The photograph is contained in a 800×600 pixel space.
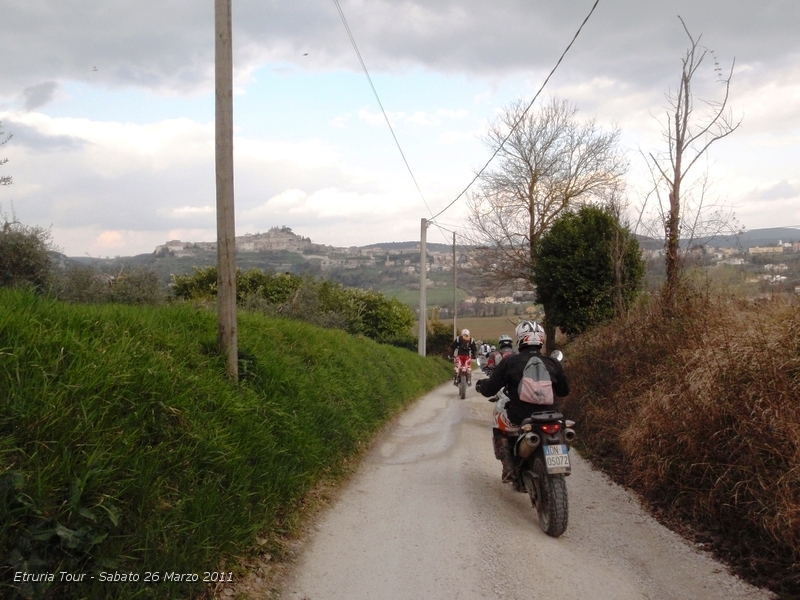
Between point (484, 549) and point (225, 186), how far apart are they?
4312mm

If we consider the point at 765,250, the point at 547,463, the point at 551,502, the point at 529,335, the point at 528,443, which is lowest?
the point at 551,502

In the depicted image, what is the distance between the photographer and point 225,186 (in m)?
6.87

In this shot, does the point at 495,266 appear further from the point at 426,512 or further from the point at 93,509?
the point at 93,509

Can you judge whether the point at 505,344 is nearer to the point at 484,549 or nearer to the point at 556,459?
the point at 556,459

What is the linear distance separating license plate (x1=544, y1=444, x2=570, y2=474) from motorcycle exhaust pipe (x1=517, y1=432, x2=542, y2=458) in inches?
5.5

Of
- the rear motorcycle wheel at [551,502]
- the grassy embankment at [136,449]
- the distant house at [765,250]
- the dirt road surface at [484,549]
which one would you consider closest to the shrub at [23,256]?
the grassy embankment at [136,449]

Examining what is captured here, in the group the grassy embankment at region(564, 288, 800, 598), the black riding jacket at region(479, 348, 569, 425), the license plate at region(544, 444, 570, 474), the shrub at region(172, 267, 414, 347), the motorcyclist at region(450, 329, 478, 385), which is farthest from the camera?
the motorcyclist at region(450, 329, 478, 385)

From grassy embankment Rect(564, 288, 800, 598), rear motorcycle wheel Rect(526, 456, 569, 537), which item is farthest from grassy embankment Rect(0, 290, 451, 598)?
grassy embankment Rect(564, 288, 800, 598)

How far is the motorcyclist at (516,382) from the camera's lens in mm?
6742

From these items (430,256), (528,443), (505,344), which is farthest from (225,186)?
(430,256)

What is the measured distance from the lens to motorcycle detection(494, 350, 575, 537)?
5.79 meters

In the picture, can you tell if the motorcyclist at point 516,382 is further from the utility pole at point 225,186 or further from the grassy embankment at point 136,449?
the utility pole at point 225,186

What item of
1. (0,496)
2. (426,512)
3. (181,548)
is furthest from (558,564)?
(0,496)

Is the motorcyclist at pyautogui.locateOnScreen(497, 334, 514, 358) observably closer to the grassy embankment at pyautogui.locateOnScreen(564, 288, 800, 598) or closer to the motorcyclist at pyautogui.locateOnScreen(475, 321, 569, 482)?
the grassy embankment at pyautogui.locateOnScreen(564, 288, 800, 598)
